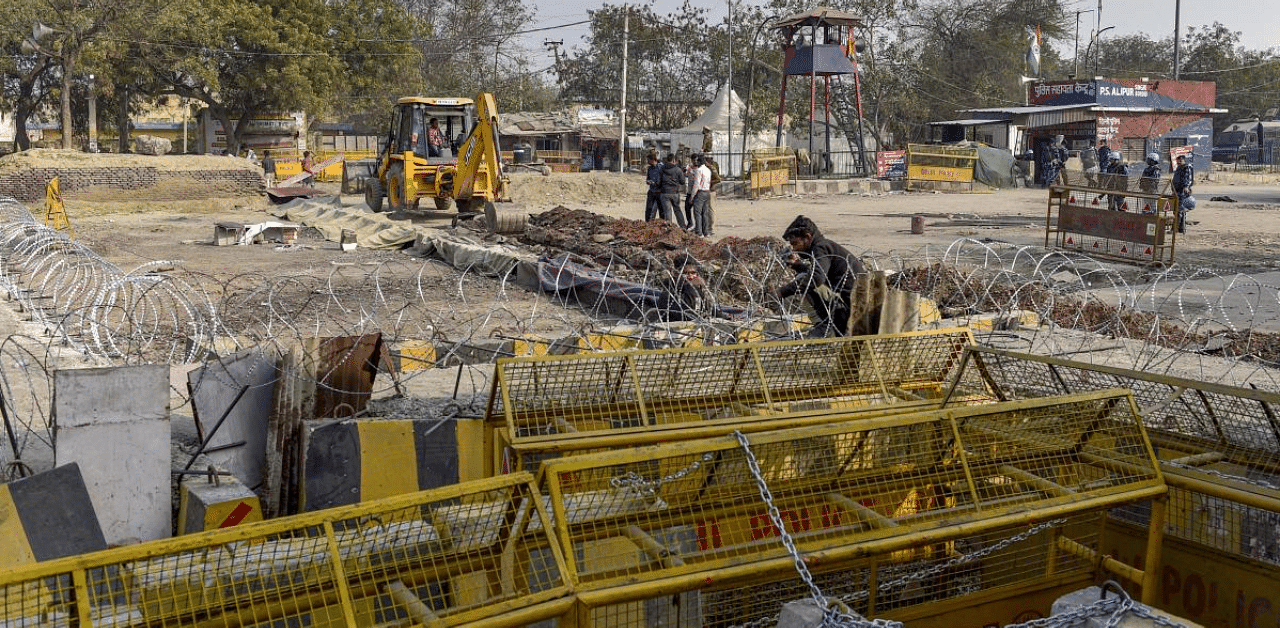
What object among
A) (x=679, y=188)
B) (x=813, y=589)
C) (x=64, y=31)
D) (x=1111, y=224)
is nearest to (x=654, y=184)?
(x=679, y=188)

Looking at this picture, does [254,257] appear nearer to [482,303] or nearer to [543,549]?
[482,303]

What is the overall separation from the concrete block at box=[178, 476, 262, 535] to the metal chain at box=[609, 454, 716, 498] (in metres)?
2.22

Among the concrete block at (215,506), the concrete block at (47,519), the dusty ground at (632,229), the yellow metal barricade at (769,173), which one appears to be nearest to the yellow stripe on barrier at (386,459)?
the concrete block at (215,506)

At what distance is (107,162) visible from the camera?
2850cm

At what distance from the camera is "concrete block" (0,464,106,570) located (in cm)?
492

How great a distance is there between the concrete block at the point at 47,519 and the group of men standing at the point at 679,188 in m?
15.8

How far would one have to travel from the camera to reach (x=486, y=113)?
21.7 metres

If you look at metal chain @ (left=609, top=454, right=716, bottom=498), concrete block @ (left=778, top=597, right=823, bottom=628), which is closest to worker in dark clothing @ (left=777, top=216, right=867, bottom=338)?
metal chain @ (left=609, top=454, right=716, bottom=498)

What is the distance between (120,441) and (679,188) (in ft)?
51.5

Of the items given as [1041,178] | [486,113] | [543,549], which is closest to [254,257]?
[486,113]

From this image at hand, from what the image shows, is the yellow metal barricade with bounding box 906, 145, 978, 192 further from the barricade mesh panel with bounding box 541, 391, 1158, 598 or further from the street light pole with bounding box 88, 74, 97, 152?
the barricade mesh panel with bounding box 541, 391, 1158, 598

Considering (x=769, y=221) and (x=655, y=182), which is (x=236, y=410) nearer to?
(x=655, y=182)

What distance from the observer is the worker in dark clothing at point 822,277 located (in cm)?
884

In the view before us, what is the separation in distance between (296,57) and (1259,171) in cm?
4083
